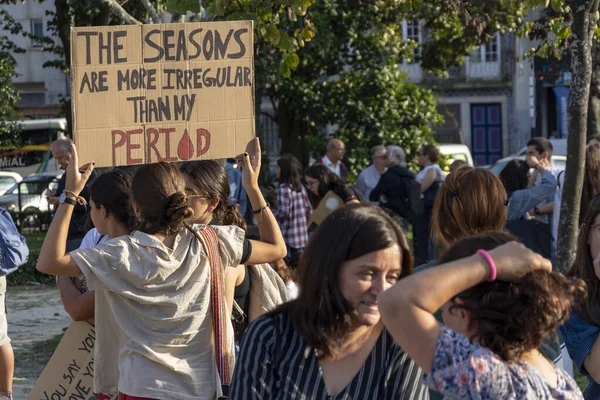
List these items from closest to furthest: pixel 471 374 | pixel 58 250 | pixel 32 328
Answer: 1. pixel 471 374
2. pixel 58 250
3. pixel 32 328

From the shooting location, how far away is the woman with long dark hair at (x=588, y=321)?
3.19 metres

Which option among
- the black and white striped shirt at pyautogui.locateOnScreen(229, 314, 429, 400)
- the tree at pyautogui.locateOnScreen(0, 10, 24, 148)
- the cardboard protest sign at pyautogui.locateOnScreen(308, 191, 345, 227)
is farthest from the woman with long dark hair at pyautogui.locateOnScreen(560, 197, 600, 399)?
the tree at pyautogui.locateOnScreen(0, 10, 24, 148)

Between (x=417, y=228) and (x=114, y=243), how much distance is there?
9.07 meters

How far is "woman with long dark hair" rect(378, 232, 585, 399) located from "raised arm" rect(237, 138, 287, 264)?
5.47 feet

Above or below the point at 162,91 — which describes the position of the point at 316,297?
below

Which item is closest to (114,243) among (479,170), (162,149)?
(162,149)

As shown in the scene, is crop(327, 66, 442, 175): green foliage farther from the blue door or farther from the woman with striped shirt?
the blue door

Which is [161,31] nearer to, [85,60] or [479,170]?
[85,60]

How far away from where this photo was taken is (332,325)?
2.61 metres

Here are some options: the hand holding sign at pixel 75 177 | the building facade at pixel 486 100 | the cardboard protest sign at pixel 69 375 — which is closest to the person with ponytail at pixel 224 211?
the hand holding sign at pixel 75 177

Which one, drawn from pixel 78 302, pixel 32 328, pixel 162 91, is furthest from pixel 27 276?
pixel 78 302

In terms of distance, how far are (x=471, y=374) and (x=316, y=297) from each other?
1.68 ft

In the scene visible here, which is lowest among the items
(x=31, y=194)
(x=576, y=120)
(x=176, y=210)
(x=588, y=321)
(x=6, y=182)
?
(x=31, y=194)

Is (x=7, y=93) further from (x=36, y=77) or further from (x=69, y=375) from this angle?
(x=36, y=77)
